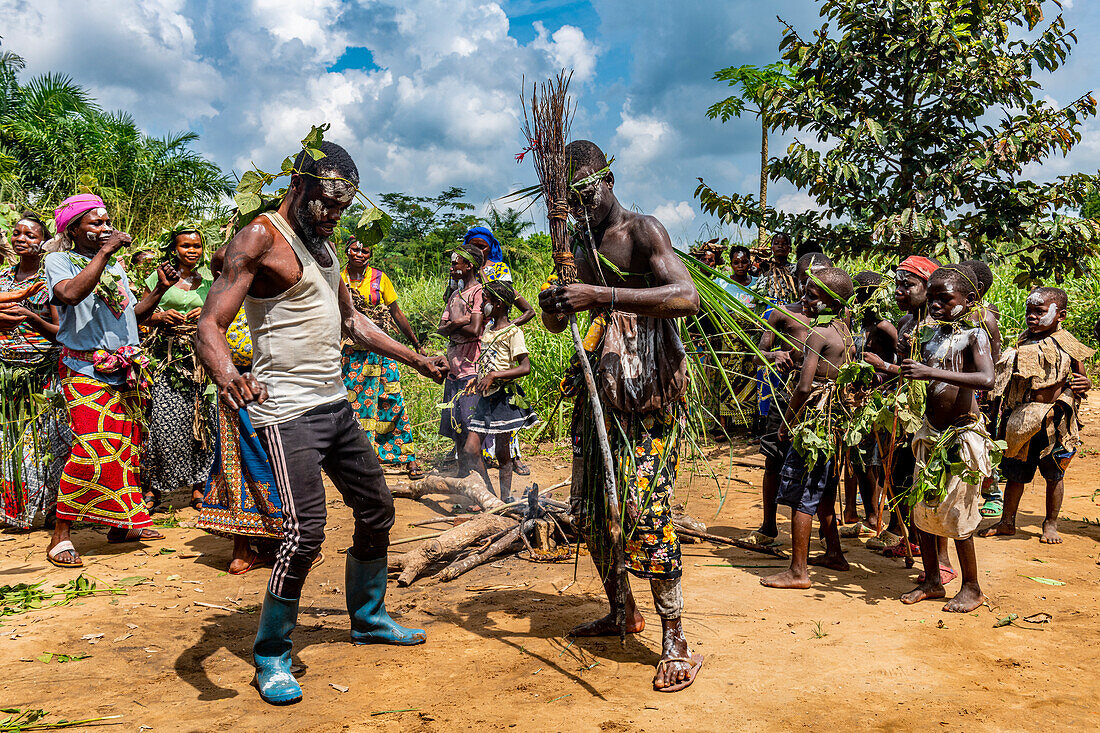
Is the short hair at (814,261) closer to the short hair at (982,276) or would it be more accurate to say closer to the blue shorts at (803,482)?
the short hair at (982,276)

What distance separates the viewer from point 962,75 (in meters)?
6.02

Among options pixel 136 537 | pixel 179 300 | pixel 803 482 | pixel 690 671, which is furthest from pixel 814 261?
pixel 136 537

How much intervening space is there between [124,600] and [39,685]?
108 centimetres

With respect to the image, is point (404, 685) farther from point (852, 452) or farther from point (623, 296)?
point (852, 452)

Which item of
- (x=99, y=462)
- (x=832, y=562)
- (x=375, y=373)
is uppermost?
(x=375, y=373)

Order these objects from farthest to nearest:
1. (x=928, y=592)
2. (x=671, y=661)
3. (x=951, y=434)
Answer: (x=928, y=592) → (x=951, y=434) → (x=671, y=661)

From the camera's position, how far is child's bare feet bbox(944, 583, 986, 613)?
3736 mm

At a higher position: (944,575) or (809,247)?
(809,247)

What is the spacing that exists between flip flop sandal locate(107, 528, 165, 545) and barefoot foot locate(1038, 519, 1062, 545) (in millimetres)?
6025

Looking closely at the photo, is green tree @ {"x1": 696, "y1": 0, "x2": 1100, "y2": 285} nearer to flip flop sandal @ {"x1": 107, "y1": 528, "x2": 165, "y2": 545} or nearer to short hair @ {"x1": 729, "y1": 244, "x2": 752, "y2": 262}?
short hair @ {"x1": 729, "y1": 244, "x2": 752, "y2": 262}

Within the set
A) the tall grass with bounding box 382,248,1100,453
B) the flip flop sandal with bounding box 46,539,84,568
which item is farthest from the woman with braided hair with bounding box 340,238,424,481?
the flip flop sandal with bounding box 46,539,84,568

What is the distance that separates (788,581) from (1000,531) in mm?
2009

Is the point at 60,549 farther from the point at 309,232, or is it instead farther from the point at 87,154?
the point at 87,154

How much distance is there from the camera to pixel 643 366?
305 cm
